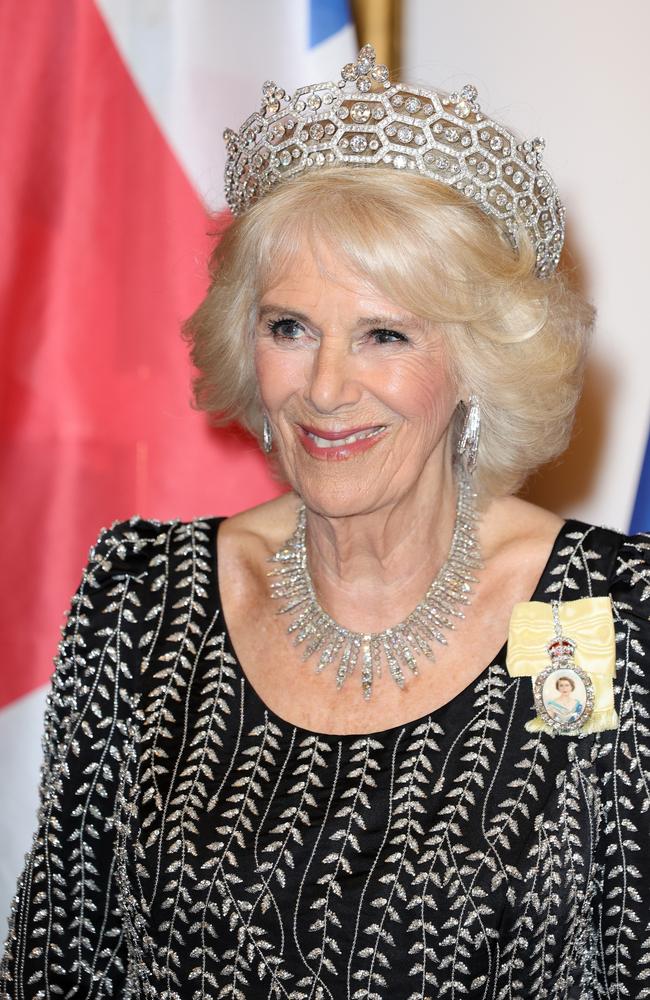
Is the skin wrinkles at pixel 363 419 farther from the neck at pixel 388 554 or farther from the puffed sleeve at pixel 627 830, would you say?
the puffed sleeve at pixel 627 830

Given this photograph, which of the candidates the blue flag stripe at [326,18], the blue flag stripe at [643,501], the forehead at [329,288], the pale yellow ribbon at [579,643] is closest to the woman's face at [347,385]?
the forehead at [329,288]

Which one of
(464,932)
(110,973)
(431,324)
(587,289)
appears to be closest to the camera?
(464,932)

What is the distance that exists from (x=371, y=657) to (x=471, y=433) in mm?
367

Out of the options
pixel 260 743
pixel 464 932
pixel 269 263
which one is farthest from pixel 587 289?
pixel 464 932

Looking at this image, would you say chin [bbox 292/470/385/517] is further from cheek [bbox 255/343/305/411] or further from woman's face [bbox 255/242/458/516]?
cheek [bbox 255/343/305/411]

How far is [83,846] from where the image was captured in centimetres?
182

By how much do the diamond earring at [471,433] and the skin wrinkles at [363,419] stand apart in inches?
1.2

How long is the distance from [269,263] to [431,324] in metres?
0.25

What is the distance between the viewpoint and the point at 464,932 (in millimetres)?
1556

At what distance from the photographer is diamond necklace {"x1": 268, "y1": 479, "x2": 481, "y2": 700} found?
1.81 m

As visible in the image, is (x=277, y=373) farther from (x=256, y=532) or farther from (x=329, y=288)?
(x=256, y=532)

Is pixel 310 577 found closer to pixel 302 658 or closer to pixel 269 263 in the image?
pixel 302 658

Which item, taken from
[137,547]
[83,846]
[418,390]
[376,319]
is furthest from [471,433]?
[83,846]

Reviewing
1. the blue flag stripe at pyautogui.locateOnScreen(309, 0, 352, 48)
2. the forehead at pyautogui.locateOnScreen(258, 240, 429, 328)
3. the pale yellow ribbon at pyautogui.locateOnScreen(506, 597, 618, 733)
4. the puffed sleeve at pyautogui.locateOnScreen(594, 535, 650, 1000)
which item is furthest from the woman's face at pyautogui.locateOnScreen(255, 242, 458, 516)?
the blue flag stripe at pyautogui.locateOnScreen(309, 0, 352, 48)
